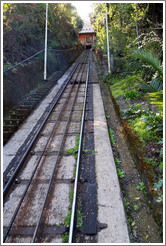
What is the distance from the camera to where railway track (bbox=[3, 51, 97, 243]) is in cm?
356

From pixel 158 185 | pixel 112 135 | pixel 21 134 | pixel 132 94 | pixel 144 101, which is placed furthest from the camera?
pixel 132 94

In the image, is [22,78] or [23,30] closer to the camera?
[22,78]

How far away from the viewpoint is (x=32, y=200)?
13.9ft

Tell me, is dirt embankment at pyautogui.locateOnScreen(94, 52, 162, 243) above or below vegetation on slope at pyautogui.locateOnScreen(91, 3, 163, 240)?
below

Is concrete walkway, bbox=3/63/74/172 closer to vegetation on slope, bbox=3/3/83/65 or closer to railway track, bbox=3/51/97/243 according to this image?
railway track, bbox=3/51/97/243

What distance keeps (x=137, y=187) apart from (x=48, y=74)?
13.1 meters

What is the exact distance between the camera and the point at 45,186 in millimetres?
4598

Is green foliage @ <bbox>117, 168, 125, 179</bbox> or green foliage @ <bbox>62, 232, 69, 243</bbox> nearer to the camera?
green foliage @ <bbox>62, 232, 69, 243</bbox>

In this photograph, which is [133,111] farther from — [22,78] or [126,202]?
[22,78]

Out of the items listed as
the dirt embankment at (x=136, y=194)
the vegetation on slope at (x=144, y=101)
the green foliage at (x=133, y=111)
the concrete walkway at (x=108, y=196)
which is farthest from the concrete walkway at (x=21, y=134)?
the green foliage at (x=133, y=111)

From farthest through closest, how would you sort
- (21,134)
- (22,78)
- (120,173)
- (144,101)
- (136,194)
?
(22,78), (144,101), (21,134), (120,173), (136,194)

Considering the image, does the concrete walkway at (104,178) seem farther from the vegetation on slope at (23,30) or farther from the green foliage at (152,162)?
the vegetation on slope at (23,30)

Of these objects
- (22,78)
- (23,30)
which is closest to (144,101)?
(22,78)

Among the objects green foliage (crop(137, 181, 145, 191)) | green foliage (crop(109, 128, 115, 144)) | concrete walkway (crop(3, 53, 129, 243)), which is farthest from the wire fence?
green foliage (crop(137, 181, 145, 191))
